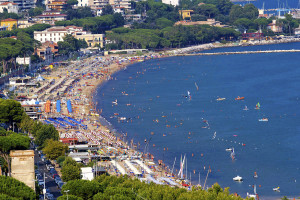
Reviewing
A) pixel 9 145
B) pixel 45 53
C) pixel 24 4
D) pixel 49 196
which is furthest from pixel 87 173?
pixel 24 4

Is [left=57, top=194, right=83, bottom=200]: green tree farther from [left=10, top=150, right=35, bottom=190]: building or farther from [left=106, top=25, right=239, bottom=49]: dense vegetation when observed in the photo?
[left=106, top=25, right=239, bottom=49]: dense vegetation

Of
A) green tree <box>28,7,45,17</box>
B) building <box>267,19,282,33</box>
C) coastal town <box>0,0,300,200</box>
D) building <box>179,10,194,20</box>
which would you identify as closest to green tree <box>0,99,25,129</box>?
coastal town <box>0,0,300,200</box>

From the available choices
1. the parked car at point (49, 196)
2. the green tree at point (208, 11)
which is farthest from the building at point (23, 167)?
the green tree at point (208, 11)

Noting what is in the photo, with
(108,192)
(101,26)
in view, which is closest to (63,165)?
(108,192)

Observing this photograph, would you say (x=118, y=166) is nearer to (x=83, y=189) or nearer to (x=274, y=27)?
(x=83, y=189)

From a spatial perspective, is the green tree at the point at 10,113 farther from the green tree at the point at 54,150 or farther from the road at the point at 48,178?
the green tree at the point at 54,150

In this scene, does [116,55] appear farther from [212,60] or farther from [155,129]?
[155,129]

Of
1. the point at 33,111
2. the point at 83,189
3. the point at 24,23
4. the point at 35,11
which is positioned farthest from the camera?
the point at 35,11
